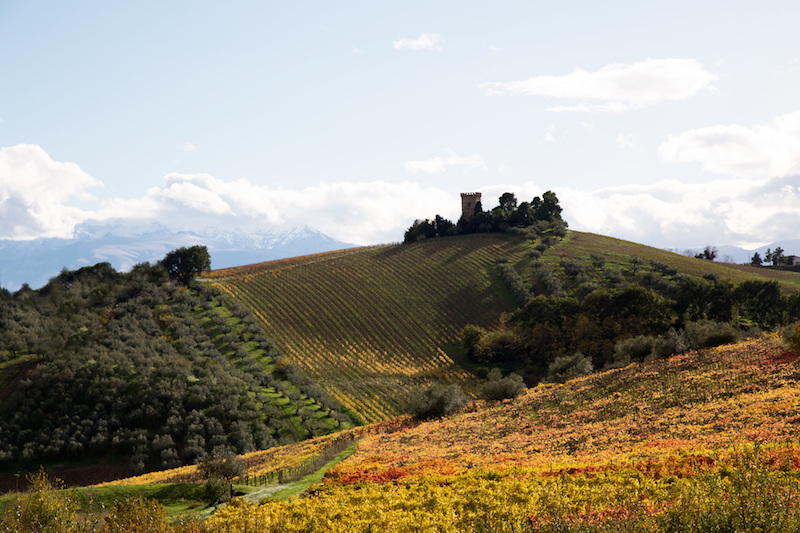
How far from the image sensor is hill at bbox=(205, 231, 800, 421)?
65875 millimetres

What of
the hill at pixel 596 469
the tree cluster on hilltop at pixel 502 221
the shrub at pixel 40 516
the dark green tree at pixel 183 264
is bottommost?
the hill at pixel 596 469

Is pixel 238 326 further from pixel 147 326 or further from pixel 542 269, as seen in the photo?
pixel 542 269

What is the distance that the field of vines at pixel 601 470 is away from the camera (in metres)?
10.7

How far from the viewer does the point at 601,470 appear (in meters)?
15.2

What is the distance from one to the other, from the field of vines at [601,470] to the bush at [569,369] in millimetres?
14519

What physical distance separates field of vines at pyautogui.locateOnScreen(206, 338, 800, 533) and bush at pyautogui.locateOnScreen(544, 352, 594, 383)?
14519 mm

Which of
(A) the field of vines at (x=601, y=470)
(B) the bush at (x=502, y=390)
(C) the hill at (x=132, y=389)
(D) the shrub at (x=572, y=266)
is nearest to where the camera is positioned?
(A) the field of vines at (x=601, y=470)

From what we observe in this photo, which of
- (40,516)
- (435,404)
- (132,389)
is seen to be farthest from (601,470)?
(132,389)

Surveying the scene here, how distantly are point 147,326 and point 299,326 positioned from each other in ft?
68.6

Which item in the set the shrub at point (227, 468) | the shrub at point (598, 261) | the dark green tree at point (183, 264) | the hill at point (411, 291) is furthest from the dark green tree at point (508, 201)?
the shrub at point (227, 468)

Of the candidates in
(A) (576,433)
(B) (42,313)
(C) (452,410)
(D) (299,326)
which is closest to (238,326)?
(D) (299,326)

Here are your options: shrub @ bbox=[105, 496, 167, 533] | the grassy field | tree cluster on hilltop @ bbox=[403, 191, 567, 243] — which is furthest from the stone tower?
shrub @ bbox=[105, 496, 167, 533]

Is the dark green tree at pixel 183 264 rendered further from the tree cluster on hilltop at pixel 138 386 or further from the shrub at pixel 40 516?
A: the shrub at pixel 40 516

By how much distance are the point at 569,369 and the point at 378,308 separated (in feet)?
135
